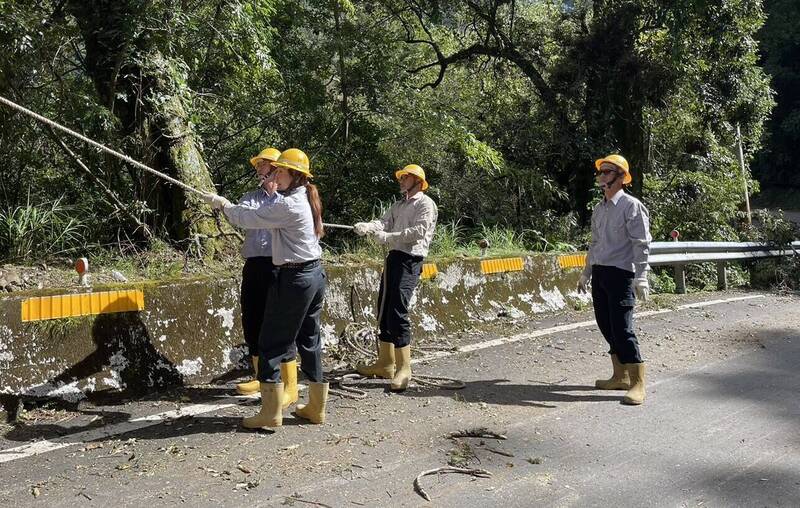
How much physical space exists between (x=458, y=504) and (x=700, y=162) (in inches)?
576

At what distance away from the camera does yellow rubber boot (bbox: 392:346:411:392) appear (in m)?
5.70

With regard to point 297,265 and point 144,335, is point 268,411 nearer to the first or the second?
point 297,265

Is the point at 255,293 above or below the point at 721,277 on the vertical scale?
above

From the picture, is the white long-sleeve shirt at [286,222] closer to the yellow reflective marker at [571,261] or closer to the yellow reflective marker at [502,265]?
the yellow reflective marker at [502,265]

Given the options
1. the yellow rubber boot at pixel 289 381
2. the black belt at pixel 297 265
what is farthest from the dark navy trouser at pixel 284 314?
the yellow rubber boot at pixel 289 381

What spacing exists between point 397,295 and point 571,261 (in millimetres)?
4441

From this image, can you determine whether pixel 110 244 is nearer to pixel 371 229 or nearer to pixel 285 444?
pixel 371 229

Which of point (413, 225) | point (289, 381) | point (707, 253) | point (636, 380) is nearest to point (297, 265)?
point (289, 381)

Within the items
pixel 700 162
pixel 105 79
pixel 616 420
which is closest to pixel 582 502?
pixel 616 420

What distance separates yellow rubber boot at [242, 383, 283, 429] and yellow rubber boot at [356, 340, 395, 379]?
1.56m

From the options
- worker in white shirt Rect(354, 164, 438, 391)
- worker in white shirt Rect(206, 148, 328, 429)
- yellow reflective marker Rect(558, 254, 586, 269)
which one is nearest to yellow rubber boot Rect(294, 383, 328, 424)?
worker in white shirt Rect(206, 148, 328, 429)

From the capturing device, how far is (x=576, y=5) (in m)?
16.1

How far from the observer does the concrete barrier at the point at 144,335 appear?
4.69m

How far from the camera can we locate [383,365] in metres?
6.07
